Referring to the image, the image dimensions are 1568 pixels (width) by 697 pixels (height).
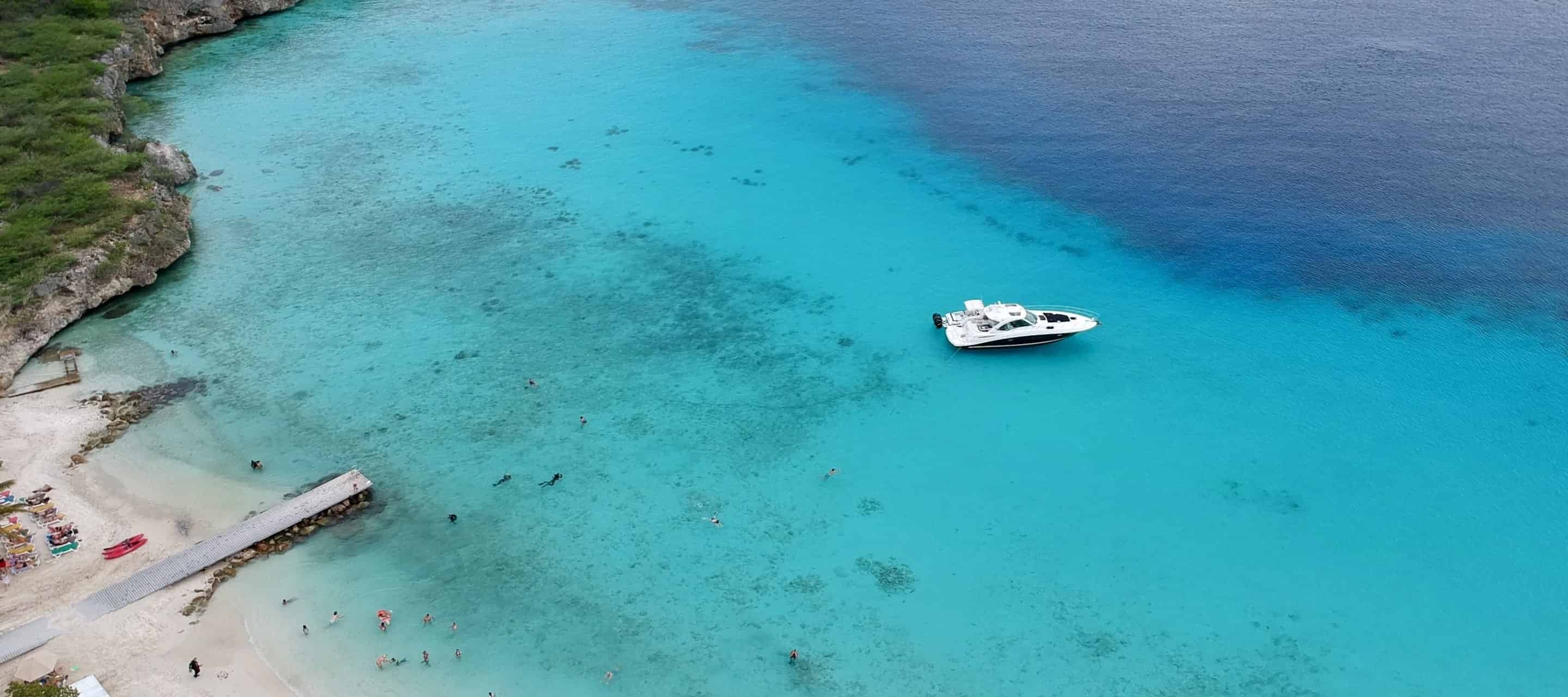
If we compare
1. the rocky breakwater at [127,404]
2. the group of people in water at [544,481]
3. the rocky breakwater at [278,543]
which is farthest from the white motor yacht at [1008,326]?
the rocky breakwater at [127,404]

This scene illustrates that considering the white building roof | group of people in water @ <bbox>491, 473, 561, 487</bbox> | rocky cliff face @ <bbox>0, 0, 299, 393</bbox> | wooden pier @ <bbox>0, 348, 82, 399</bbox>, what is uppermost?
rocky cliff face @ <bbox>0, 0, 299, 393</bbox>

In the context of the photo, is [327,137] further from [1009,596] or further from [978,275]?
[1009,596]

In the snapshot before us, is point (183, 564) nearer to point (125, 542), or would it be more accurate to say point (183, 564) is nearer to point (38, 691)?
point (125, 542)

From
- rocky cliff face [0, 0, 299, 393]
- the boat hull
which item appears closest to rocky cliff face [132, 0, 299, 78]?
rocky cliff face [0, 0, 299, 393]

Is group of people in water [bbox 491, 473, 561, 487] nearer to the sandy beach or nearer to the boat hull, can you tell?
the sandy beach

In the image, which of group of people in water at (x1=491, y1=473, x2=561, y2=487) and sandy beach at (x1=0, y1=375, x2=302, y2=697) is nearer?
sandy beach at (x1=0, y1=375, x2=302, y2=697)

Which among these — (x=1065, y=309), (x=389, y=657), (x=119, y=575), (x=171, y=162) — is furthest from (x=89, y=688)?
(x=1065, y=309)
